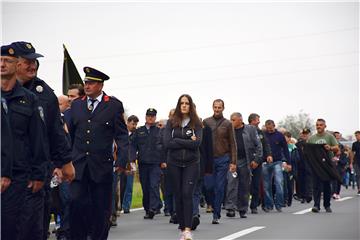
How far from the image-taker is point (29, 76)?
8.27 meters

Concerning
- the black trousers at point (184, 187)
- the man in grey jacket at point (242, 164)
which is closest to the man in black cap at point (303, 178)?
the man in grey jacket at point (242, 164)

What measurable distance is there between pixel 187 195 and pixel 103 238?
2.84 metres

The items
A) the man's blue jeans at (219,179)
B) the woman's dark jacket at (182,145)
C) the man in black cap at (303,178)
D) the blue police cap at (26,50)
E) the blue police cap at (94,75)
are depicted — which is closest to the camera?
the blue police cap at (26,50)

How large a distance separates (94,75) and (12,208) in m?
3.62

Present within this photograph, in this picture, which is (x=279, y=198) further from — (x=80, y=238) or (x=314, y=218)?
(x=80, y=238)

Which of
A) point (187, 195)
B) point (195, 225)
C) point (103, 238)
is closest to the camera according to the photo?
point (103, 238)

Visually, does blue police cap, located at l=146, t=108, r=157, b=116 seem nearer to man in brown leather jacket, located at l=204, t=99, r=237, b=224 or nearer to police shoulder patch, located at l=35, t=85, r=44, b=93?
man in brown leather jacket, located at l=204, t=99, r=237, b=224

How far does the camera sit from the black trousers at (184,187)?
12656 mm

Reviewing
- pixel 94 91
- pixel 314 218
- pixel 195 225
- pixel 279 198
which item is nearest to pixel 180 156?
pixel 195 225

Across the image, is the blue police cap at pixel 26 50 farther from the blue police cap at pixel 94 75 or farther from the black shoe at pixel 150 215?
the black shoe at pixel 150 215

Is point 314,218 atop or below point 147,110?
below

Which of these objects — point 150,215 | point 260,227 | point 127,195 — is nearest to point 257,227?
point 260,227

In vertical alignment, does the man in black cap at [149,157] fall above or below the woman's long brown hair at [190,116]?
below

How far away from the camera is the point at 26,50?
7.91 m
